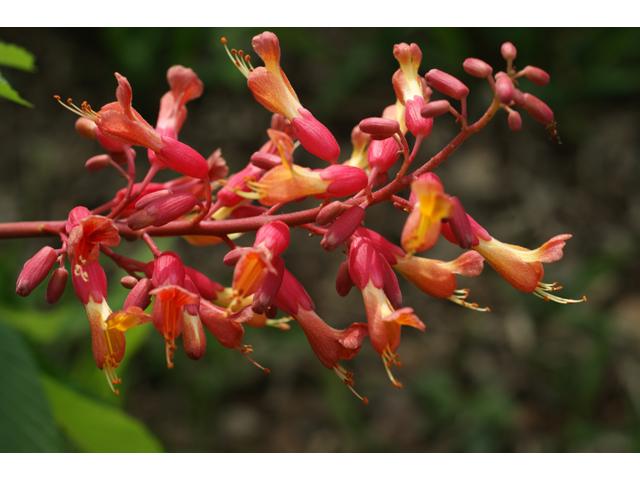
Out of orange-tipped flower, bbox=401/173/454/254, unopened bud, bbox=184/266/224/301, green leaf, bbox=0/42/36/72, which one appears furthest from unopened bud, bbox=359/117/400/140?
green leaf, bbox=0/42/36/72

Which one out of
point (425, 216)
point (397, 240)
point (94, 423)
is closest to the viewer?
point (425, 216)

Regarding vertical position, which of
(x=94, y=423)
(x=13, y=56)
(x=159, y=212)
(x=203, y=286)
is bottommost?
(x=94, y=423)

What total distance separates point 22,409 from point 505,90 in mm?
1719

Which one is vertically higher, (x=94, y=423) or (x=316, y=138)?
(x=316, y=138)

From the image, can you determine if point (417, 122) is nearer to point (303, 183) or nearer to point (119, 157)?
point (303, 183)

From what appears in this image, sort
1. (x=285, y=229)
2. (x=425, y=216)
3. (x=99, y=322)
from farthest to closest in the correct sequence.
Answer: (x=99, y=322), (x=285, y=229), (x=425, y=216)

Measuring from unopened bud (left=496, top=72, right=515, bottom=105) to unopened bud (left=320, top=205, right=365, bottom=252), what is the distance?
15.5 inches

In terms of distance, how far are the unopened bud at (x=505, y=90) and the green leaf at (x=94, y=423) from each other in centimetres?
190

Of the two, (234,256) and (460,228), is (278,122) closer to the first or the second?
(234,256)

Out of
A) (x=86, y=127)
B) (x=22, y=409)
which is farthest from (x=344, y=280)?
(x=22, y=409)

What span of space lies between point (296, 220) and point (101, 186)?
4487 mm

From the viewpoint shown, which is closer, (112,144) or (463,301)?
(463,301)

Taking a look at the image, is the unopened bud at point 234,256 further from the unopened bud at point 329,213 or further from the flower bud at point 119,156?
the flower bud at point 119,156

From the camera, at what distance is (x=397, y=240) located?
5.05 meters
